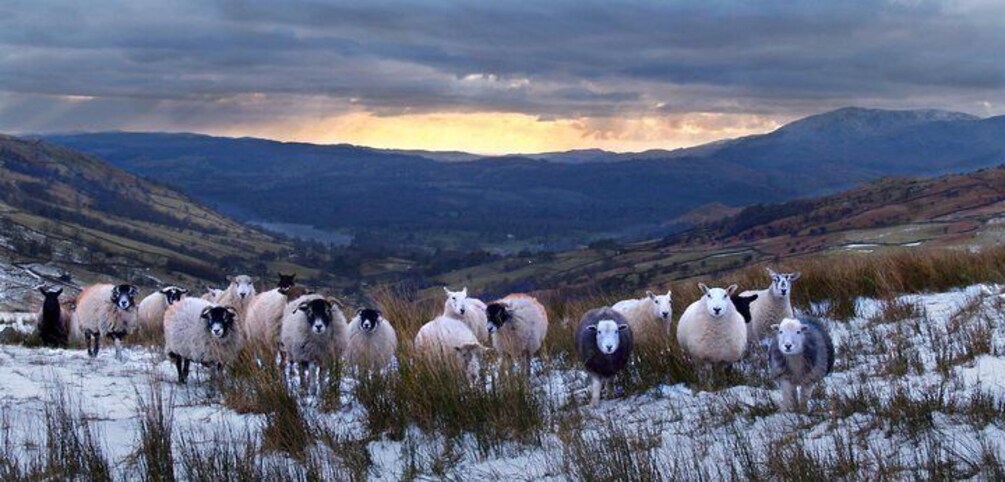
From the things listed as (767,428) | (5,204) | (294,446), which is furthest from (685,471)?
(5,204)

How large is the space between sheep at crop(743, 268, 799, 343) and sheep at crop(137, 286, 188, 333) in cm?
1239

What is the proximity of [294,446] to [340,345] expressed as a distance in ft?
15.0

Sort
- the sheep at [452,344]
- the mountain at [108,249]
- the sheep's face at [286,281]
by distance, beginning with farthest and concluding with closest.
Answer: the mountain at [108,249] < the sheep's face at [286,281] < the sheep at [452,344]

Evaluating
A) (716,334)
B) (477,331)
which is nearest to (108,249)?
(477,331)

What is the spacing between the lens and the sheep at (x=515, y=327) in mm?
12422

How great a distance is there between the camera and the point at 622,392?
10.0 meters

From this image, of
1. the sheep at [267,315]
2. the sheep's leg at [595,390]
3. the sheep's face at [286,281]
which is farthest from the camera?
the sheep's face at [286,281]

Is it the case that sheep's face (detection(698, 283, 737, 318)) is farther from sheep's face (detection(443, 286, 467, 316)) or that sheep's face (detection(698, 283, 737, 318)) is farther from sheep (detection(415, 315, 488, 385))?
sheep's face (detection(443, 286, 467, 316))

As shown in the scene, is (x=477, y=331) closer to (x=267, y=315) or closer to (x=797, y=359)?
(x=267, y=315)

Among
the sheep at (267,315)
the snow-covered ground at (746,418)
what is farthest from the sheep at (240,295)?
the snow-covered ground at (746,418)

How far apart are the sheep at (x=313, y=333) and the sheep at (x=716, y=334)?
14.8 feet

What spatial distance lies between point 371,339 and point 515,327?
213 cm

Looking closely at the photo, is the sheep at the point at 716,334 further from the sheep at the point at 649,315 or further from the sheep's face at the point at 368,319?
the sheep's face at the point at 368,319

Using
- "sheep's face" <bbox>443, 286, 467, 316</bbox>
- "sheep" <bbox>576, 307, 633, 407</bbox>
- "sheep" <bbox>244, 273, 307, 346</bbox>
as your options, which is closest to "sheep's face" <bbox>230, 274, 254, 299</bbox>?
"sheep" <bbox>244, 273, 307, 346</bbox>
